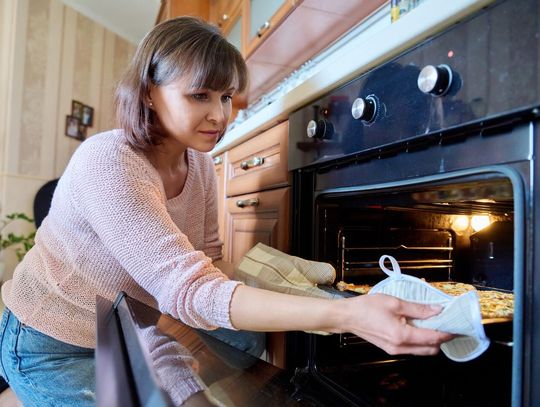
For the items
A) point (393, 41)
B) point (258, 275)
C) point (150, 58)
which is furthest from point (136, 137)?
point (393, 41)

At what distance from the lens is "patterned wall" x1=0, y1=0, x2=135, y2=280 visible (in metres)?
2.72

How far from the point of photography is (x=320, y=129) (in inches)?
29.8

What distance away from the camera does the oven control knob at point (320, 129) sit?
0.74 metres

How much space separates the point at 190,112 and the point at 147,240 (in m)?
0.28

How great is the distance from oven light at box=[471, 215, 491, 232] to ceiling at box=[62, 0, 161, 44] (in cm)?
302

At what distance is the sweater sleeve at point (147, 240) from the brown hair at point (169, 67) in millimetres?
109

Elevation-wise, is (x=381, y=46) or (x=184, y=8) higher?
(x=184, y=8)

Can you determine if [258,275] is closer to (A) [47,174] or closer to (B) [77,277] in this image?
(B) [77,277]

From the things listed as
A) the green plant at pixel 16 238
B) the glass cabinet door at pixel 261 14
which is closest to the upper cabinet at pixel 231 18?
the glass cabinet door at pixel 261 14

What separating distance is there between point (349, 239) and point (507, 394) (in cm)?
39

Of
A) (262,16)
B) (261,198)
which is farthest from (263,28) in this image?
(261,198)

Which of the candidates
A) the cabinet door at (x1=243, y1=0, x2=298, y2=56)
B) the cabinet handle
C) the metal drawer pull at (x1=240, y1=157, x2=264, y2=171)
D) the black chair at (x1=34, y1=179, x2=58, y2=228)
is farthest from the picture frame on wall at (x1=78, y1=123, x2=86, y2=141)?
the metal drawer pull at (x1=240, y1=157, x2=264, y2=171)

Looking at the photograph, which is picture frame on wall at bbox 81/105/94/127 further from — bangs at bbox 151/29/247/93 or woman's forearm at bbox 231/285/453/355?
woman's forearm at bbox 231/285/453/355

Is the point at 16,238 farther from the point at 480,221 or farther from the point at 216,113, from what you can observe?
the point at 480,221
